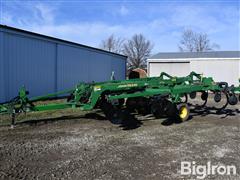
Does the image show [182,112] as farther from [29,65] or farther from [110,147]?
[29,65]

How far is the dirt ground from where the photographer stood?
4625mm

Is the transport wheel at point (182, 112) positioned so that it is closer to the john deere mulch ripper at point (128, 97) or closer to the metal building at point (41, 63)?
the john deere mulch ripper at point (128, 97)

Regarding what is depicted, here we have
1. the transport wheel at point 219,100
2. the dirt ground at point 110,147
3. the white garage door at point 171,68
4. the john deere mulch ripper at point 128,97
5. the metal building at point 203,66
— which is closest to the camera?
the dirt ground at point 110,147

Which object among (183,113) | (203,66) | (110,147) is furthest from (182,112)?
(203,66)

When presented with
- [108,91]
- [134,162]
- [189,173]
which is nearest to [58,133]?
[108,91]

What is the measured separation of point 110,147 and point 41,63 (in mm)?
10214

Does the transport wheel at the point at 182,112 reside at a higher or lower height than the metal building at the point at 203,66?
lower

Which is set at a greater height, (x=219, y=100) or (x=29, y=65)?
(x=29, y=65)

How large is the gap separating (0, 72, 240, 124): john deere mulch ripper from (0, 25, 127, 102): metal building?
208 inches

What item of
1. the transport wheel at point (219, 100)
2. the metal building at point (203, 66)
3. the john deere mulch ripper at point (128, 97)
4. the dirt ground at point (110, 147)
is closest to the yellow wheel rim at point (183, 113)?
the john deere mulch ripper at point (128, 97)

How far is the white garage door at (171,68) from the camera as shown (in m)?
26.0

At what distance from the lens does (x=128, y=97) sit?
7.94 meters

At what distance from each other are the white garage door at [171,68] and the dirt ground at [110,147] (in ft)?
55.8

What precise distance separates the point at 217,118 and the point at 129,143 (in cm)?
469
